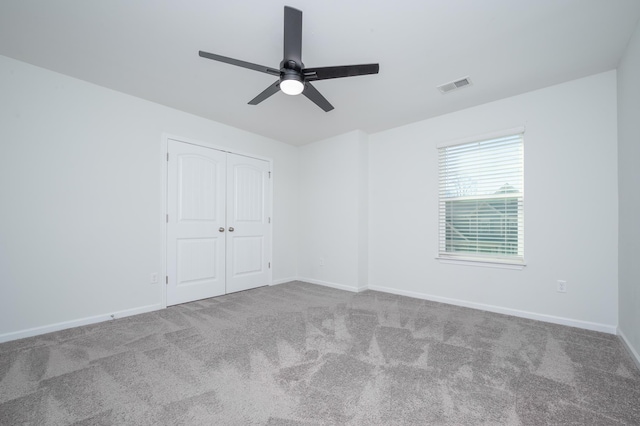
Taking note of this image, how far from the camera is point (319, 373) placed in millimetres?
1990

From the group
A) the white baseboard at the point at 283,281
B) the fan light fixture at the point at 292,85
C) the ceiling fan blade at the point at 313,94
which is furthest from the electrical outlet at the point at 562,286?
the white baseboard at the point at 283,281

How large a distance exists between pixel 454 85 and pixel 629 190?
182 cm

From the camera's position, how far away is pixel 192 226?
12.8 ft

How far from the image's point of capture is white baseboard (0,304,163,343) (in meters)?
2.57

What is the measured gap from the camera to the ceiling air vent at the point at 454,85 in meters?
2.96

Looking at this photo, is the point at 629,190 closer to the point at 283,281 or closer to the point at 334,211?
the point at 334,211

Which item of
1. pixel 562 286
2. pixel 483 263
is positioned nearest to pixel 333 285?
pixel 483 263

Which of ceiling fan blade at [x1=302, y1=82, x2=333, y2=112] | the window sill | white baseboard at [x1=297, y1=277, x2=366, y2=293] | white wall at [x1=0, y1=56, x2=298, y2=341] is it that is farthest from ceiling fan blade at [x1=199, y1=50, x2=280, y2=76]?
white baseboard at [x1=297, y1=277, x2=366, y2=293]

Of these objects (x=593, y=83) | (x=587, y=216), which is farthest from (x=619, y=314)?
(x=593, y=83)

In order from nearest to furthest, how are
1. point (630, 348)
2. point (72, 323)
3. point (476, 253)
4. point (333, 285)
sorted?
point (630, 348), point (72, 323), point (476, 253), point (333, 285)

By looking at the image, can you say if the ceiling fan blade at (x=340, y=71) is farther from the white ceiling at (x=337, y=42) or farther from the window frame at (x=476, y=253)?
the window frame at (x=476, y=253)

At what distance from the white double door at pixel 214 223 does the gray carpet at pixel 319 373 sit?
2.84 ft

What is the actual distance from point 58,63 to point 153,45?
1132 millimetres

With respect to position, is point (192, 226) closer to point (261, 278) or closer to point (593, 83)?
point (261, 278)
